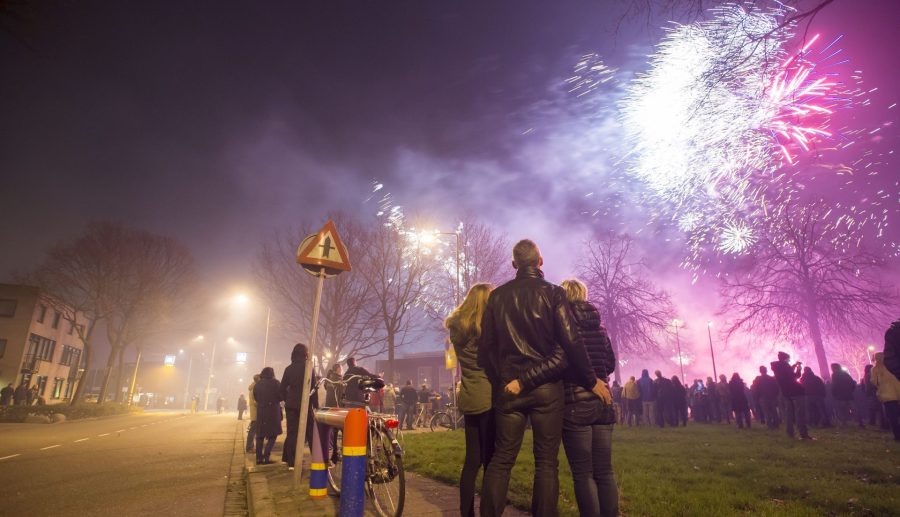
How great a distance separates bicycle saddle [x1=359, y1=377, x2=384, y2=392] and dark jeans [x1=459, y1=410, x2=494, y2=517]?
5.79 ft

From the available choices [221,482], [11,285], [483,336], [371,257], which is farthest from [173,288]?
[483,336]

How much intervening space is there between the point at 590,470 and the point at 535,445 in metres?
0.73

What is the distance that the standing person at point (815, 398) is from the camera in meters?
13.9

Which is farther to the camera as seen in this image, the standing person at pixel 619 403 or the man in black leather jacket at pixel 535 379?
the standing person at pixel 619 403

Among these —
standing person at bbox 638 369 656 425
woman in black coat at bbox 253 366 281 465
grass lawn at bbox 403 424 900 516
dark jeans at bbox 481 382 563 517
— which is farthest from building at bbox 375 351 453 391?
dark jeans at bbox 481 382 563 517

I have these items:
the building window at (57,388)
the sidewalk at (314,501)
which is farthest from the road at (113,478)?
the building window at (57,388)

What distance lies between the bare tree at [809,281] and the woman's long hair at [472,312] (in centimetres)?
2907

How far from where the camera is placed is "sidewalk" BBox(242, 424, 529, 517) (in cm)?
463

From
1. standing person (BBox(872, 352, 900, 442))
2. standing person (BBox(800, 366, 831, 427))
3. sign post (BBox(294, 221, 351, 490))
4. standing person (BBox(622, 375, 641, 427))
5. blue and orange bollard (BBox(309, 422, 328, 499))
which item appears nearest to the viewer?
blue and orange bollard (BBox(309, 422, 328, 499))

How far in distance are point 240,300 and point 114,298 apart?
9.26m

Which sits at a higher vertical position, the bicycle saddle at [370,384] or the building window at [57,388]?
the bicycle saddle at [370,384]

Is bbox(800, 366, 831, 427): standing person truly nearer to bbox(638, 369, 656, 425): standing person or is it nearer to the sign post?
bbox(638, 369, 656, 425): standing person

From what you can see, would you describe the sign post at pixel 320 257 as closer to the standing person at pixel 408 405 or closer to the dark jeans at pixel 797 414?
the dark jeans at pixel 797 414

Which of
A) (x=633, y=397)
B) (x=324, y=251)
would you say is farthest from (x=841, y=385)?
(x=324, y=251)
